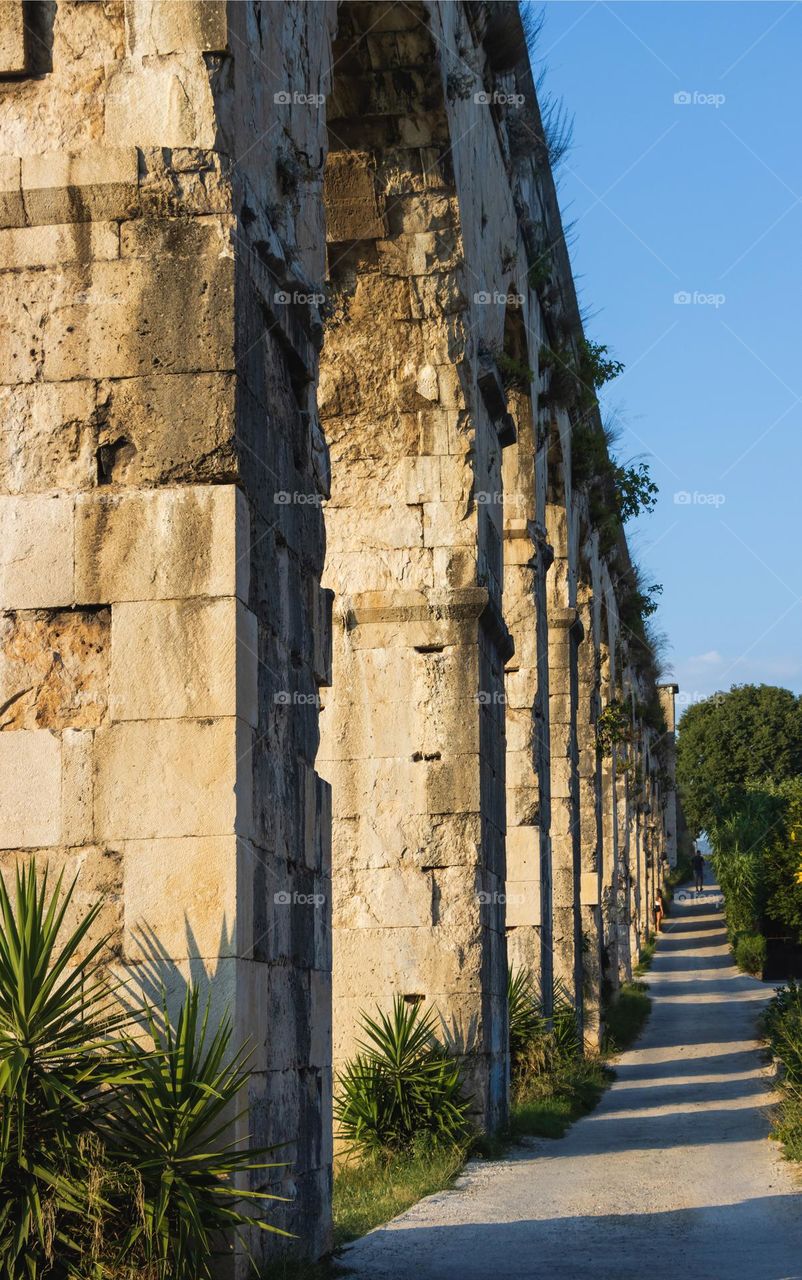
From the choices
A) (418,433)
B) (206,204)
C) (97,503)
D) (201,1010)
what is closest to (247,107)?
(206,204)

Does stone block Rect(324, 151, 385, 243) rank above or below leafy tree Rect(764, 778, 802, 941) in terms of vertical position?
above

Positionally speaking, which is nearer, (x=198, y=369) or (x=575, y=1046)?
(x=198, y=369)

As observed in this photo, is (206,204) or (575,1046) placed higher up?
(206,204)

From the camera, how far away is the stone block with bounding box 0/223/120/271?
19.8ft

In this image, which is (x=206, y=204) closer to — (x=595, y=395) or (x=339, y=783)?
(x=339, y=783)

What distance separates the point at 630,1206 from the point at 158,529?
481cm

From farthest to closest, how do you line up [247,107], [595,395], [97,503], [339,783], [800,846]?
[595,395]
[800,846]
[339,783]
[247,107]
[97,503]

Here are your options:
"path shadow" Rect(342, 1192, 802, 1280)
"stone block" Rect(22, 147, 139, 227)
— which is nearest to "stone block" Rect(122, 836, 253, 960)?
"path shadow" Rect(342, 1192, 802, 1280)

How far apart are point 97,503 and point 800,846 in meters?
9.26

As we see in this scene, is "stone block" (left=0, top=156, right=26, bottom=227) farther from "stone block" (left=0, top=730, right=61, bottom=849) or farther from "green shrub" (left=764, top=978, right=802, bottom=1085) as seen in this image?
"green shrub" (left=764, top=978, right=802, bottom=1085)

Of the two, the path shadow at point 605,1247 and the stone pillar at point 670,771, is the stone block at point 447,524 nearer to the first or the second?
the path shadow at point 605,1247

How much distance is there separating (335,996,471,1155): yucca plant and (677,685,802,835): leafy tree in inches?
1709

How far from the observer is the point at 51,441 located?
5.98 metres

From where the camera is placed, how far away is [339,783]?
1145 cm
